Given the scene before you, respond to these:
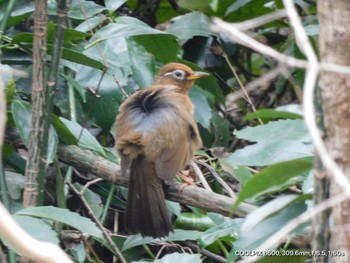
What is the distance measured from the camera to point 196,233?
4609 mm

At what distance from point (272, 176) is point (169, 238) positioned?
210 cm

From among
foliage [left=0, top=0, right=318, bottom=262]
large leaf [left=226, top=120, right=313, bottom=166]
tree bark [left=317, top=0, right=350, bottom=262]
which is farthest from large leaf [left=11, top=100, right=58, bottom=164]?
tree bark [left=317, top=0, right=350, bottom=262]

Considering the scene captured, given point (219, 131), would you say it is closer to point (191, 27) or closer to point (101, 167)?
Answer: point (191, 27)

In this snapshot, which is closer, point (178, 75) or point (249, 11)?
point (178, 75)

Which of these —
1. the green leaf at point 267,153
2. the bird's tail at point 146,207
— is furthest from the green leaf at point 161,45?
the green leaf at point 267,153

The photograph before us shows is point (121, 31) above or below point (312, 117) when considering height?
below

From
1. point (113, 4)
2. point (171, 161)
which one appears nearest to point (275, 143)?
point (171, 161)

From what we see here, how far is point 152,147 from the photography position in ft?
15.9

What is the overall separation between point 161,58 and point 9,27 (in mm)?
1004

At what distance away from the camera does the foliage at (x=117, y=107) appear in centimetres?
352

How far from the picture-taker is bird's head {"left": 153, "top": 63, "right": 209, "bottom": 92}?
18.5 feet

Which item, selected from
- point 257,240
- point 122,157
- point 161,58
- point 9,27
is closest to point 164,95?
point 161,58

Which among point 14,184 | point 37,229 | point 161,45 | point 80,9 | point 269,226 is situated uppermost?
point 80,9

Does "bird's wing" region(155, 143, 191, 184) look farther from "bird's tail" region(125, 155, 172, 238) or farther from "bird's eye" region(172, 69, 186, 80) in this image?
"bird's eye" region(172, 69, 186, 80)
